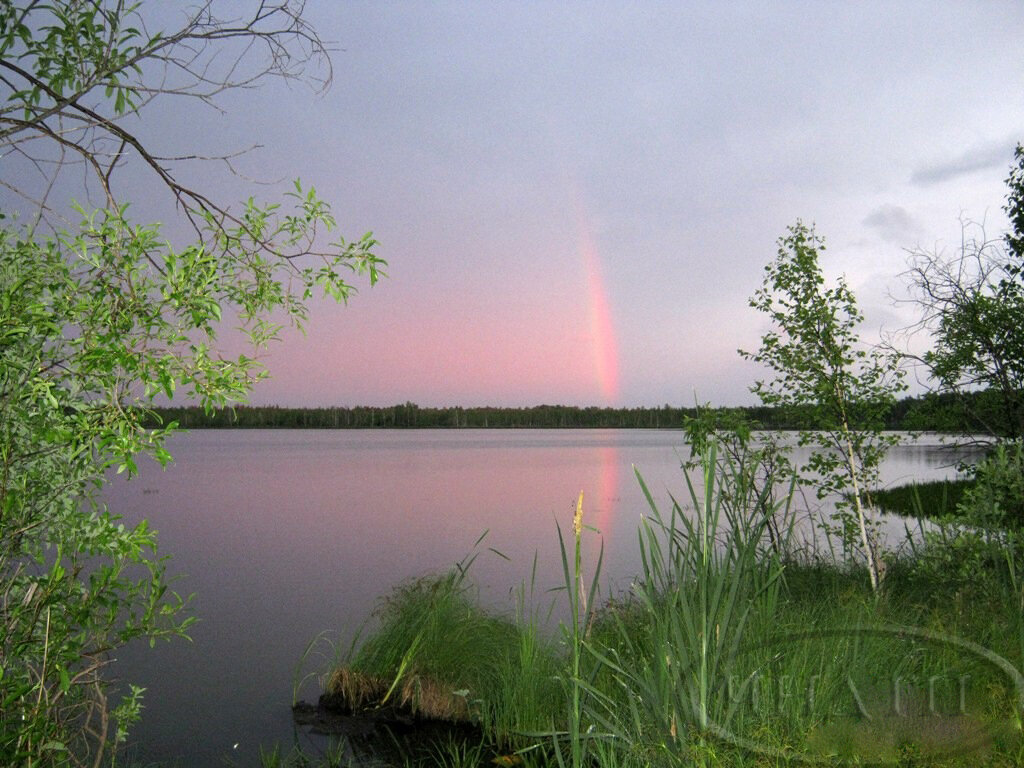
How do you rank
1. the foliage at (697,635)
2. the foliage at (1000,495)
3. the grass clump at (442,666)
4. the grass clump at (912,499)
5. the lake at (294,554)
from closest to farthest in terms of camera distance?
the foliage at (697,635) → the foliage at (1000,495) → the grass clump at (442,666) → the lake at (294,554) → the grass clump at (912,499)

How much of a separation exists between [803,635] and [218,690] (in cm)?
791

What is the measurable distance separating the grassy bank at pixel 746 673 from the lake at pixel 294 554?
2.06m

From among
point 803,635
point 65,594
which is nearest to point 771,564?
point 803,635

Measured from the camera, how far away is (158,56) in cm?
389

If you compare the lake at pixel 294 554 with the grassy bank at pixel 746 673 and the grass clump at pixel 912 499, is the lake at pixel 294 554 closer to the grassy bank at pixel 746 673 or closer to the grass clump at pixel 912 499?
the grass clump at pixel 912 499

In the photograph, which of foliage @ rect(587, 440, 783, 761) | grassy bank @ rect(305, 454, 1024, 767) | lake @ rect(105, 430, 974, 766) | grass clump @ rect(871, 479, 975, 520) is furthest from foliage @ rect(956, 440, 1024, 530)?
grass clump @ rect(871, 479, 975, 520)

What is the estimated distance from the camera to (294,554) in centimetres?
1958

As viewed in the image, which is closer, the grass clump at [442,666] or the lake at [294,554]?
the grass clump at [442,666]

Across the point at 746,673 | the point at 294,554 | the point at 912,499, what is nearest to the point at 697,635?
the point at 746,673

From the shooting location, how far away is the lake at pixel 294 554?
891 centimetres

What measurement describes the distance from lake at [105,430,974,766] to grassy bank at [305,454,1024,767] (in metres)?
2.06

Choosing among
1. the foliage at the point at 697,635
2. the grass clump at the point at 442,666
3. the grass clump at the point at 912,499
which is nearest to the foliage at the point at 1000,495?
the foliage at the point at 697,635

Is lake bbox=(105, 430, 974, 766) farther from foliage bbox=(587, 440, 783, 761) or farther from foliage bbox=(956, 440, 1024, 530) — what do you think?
foliage bbox=(587, 440, 783, 761)

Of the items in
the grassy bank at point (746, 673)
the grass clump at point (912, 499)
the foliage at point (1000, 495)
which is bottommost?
the grass clump at point (912, 499)
